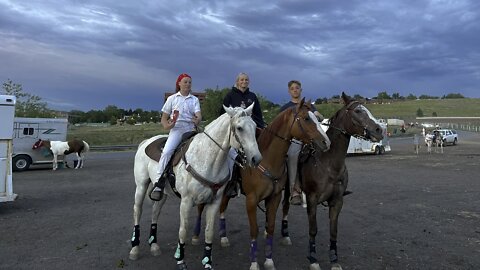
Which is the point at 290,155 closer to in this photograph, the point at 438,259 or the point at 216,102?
the point at 438,259

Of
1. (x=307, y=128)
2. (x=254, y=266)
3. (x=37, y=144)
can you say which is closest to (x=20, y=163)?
(x=37, y=144)

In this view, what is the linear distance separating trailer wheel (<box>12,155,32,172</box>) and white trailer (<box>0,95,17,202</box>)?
10131mm

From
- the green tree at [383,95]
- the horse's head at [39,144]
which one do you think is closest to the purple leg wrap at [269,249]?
the horse's head at [39,144]

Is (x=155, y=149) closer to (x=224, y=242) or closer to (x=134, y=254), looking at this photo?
→ (x=134, y=254)

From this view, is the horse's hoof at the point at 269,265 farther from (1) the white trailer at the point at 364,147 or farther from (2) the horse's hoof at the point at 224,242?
(1) the white trailer at the point at 364,147

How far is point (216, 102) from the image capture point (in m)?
37.3

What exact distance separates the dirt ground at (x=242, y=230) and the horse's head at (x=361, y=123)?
204 centimetres

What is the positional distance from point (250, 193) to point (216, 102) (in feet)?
107

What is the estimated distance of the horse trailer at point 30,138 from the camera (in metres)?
17.1

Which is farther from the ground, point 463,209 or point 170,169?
point 170,169

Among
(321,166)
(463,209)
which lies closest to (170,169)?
(321,166)

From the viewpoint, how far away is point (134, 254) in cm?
545

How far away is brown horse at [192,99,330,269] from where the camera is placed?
4.74 m

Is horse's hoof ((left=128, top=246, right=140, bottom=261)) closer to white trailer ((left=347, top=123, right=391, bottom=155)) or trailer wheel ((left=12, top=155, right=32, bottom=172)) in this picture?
trailer wheel ((left=12, top=155, right=32, bottom=172))
